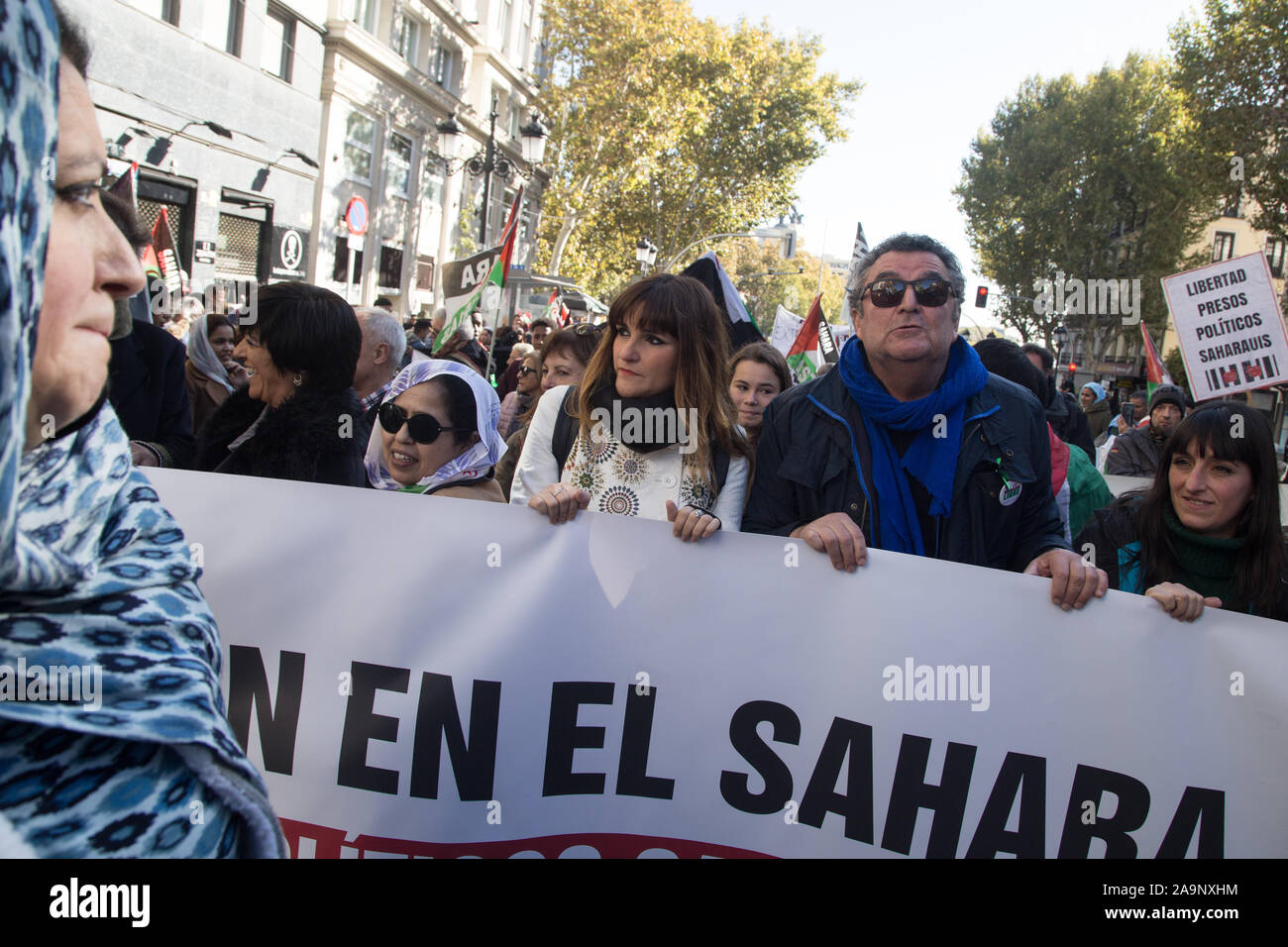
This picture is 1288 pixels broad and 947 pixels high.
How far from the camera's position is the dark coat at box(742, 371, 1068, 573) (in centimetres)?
262

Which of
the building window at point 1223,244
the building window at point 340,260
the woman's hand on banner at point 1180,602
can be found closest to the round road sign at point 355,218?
the building window at point 340,260

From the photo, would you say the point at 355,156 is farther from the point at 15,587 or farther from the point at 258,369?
the point at 15,587

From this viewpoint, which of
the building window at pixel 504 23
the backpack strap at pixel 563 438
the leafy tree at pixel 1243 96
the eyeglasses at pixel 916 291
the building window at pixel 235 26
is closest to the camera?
the eyeglasses at pixel 916 291

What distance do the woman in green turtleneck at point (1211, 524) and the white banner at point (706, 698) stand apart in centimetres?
74

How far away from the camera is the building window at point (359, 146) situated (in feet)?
78.3

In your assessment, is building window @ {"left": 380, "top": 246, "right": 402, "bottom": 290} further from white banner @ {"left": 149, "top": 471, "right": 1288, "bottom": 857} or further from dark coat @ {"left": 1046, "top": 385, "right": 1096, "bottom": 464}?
white banner @ {"left": 149, "top": 471, "right": 1288, "bottom": 857}

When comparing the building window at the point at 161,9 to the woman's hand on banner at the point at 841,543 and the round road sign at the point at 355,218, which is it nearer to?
the round road sign at the point at 355,218

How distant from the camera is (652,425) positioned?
2.91 meters

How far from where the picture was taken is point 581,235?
38281 mm

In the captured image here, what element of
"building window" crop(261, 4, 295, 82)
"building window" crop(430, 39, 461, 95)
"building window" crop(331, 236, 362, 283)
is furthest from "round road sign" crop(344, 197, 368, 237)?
"building window" crop(430, 39, 461, 95)

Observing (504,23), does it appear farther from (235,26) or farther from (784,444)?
(784,444)

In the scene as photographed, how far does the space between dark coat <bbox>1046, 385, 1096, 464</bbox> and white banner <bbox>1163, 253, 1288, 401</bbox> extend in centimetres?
72

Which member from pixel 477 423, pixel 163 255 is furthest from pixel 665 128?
pixel 477 423
